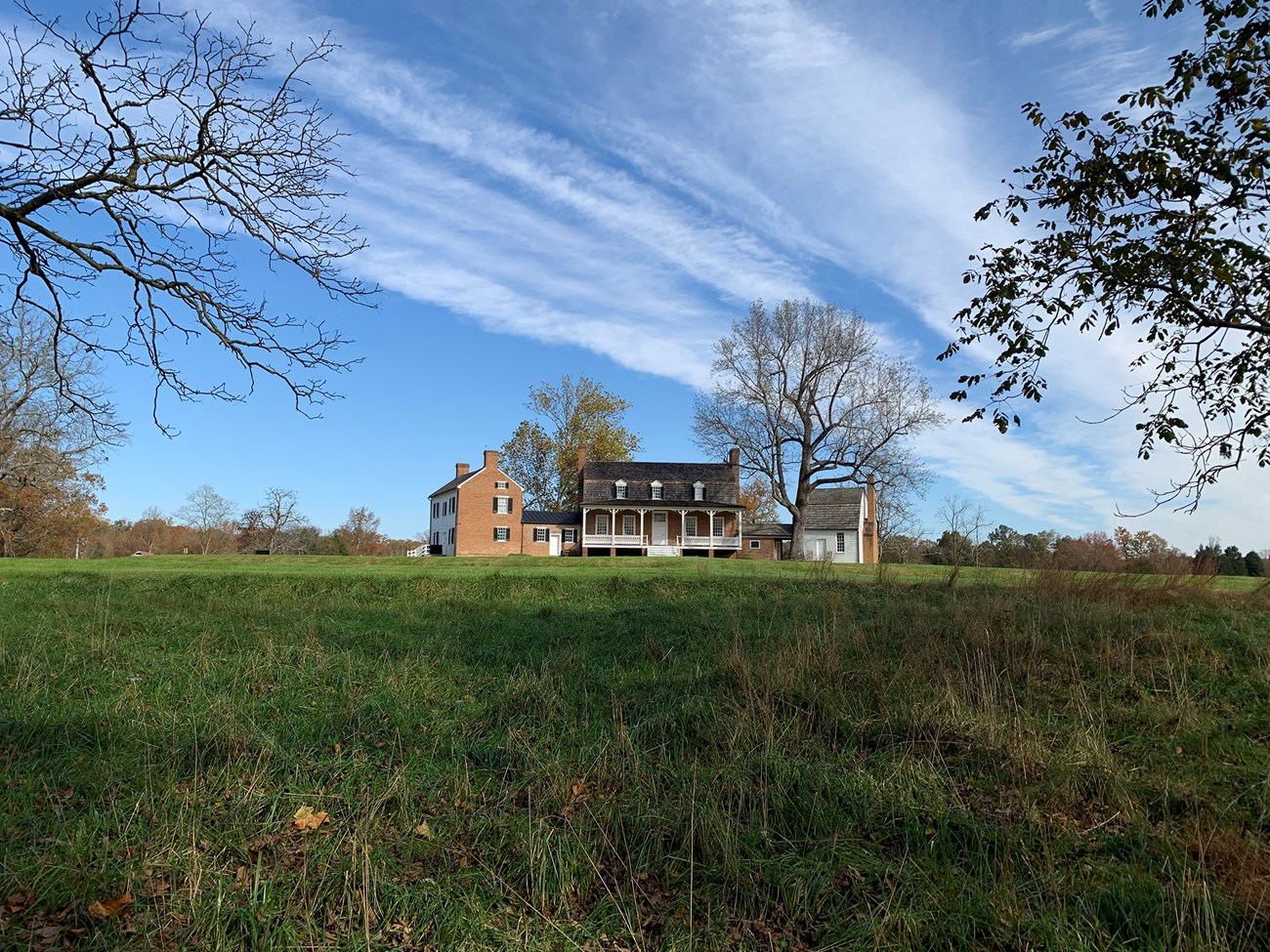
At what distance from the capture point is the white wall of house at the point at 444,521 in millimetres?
55094

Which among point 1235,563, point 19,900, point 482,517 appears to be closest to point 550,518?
point 482,517

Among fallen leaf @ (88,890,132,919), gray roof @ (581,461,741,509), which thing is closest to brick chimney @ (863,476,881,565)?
gray roof @ (581,461,741,509)

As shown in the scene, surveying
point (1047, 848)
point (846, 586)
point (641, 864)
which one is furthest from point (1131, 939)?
point (846, 586)

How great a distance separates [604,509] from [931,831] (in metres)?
46.1

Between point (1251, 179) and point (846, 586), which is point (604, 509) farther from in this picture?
point (1251, 179)

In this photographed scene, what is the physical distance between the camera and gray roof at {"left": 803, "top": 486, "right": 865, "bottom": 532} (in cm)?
5494

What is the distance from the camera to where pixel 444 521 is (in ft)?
194

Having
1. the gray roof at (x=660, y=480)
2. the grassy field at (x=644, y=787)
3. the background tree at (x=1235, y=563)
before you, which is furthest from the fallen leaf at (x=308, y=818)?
the gray roof at (x=660, y=480)

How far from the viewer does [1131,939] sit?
3.89 metres

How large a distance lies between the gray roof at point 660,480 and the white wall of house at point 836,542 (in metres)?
7.01

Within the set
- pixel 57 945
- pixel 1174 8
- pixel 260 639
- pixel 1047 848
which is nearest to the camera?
pixel 57 945

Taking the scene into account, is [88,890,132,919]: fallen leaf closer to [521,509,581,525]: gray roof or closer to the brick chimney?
[521,509,581,525]: gray roof

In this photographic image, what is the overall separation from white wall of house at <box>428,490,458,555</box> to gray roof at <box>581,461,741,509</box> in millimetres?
10071

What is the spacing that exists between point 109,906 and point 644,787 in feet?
10.3
